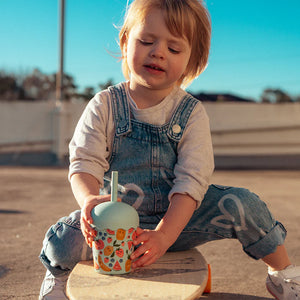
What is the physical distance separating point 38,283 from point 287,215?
6.62 ft

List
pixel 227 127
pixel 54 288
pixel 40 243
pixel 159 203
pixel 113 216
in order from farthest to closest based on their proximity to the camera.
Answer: pixel 227 127 < pixel 40 243 < pixel 159 203 < pixel 54 288 < pixel 113 216

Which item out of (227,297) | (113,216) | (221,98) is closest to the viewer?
(113,216)

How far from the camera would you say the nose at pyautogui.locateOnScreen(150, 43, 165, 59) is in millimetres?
1479

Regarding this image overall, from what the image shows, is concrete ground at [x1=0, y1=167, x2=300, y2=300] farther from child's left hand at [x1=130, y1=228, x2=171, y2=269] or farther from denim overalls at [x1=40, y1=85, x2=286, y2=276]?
child's left hand at [x1=130, y1=228, x2=171, y2=269]

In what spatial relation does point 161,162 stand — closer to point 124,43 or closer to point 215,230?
point 215,230

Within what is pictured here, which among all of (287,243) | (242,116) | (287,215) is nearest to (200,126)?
(287,243)

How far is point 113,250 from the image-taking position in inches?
46.9

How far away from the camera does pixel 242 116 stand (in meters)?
10.1

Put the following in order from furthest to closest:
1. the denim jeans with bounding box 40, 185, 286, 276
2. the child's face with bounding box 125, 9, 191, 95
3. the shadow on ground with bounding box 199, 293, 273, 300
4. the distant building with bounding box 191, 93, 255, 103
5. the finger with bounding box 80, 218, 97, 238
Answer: the distant building with bounding box 191, 93, 255, 103, the shadow on ground with bounding box 199, 293, 273, 300, the child's face with bounding box 125, 9, 191, 95, the denim jeans with bounding box 40, 185, 286, 276, the finger with bounding box 80, 218, 97, 238

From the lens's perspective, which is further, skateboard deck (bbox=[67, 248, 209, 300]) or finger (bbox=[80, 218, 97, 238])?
finger (bbox=[80, 218, 97, 238])

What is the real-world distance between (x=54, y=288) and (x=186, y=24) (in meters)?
1.00

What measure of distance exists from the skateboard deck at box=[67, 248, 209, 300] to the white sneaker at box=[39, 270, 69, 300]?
16 cm

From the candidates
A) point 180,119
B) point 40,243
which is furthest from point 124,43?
point 40,243

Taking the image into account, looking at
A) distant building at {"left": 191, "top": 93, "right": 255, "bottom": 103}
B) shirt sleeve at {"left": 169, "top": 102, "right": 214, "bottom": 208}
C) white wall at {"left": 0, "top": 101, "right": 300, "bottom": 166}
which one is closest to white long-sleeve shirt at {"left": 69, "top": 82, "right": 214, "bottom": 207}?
shirt sleeve at {"left": 169, "top": 102, "right": 214, "bottom": 208}
